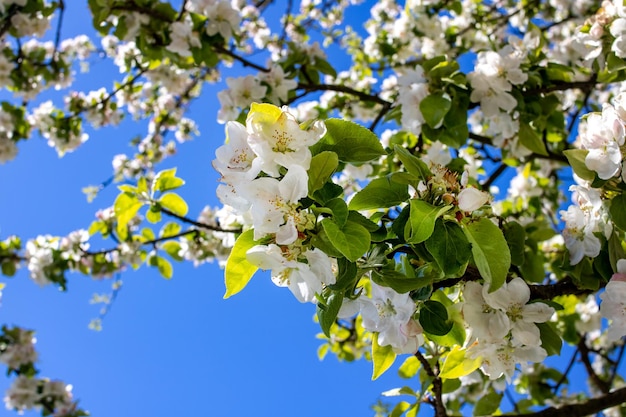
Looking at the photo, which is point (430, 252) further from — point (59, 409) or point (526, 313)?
point (59, 409)

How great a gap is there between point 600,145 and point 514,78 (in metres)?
0.88

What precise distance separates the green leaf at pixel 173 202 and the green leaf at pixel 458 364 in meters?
1.20

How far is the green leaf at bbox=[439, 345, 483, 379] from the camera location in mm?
1163

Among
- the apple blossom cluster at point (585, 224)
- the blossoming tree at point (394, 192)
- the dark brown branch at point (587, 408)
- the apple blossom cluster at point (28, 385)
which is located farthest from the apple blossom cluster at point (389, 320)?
the apple blossom cluster at point (28, 385)

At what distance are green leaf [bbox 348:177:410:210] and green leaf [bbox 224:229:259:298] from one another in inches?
7.8

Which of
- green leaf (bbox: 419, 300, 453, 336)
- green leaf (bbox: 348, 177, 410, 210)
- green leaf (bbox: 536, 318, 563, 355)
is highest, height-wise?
green leaf (bbox: 348, 177, 410, 210)

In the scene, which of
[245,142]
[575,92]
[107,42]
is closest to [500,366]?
[245,142]

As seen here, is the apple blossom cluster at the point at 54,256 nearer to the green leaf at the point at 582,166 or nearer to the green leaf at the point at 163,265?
the green leaf at the point at 163,265

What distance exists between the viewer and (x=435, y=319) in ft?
3.39

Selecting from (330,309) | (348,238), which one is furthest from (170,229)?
(348,238)

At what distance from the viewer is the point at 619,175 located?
110 cm

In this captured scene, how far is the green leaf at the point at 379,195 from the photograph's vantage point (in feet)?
3.18

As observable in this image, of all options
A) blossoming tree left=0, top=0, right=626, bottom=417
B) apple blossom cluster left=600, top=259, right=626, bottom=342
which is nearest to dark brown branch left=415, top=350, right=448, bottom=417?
blossoming tree left=0, top=0, right=626, bottom=417

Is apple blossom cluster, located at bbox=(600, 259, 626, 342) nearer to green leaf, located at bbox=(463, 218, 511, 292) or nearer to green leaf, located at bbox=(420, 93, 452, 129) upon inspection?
green leaf, located at bbox=(463, 218, 511, 292)
